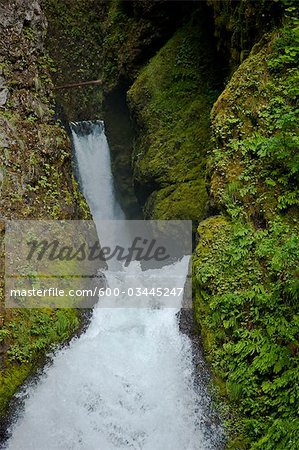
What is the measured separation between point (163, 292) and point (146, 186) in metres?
4.12

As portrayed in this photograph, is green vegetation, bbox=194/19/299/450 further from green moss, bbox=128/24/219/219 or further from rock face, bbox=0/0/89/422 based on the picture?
green moss, bbox=128/24/219/219

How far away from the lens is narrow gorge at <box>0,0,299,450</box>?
5352 mm

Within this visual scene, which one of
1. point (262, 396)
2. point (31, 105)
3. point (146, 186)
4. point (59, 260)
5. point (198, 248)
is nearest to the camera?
point (262, 396)

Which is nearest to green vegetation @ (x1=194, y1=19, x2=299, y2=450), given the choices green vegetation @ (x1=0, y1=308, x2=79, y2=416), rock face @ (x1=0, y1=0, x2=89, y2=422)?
green vegetation @ (x1=0, y1=308, x2=79, y2=416)

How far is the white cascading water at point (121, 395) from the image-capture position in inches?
216

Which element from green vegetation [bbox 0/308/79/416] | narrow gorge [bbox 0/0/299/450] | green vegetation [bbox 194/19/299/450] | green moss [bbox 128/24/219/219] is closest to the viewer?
green vegetation [bbox 194/19/299/450]

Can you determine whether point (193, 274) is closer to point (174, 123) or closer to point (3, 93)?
point (3, 93)

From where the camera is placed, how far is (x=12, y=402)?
5805 millimetres

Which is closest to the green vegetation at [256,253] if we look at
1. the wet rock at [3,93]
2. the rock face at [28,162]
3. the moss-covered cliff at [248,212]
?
the moss-covered cliff at [248,212]

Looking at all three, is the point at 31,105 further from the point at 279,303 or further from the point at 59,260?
the point at 279,303

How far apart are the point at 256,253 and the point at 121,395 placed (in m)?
2.71

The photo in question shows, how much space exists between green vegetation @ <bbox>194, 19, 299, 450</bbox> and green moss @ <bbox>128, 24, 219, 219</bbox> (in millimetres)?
2814

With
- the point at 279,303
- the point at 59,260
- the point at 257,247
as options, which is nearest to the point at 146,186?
the point at 59,260

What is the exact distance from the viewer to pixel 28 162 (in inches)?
320
